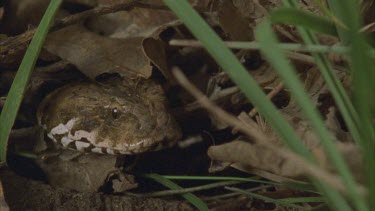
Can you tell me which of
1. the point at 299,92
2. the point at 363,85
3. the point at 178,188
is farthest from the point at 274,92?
the point at 363,85

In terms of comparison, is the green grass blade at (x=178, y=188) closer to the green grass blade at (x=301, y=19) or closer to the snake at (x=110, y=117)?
the snake at (x=110, y=117)

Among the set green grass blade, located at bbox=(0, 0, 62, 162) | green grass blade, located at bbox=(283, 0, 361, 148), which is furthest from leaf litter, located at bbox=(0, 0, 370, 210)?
green grass blade, located at bbox=(283, 0, 361, 148)

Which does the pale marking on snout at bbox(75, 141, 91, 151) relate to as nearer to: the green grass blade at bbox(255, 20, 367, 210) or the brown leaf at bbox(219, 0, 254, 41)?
the brown leaf at bbox(219, 0, 254, 41)

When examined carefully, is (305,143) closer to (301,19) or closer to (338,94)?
(338,94)

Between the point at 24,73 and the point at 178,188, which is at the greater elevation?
the point at 24,73

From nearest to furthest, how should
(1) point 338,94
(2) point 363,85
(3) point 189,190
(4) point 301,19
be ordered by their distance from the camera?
1. (2) point 363,85
2. (4) point 301,19
3. (1) point 338,94
4. (3) point 189,190

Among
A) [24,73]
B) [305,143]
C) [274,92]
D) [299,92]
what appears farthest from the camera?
[274,92]

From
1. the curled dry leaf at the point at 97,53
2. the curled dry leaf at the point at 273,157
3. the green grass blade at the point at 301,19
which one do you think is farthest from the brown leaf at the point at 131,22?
the green grass blade at the point at 301,19

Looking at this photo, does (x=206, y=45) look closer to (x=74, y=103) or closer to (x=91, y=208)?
(x=91, y=208)

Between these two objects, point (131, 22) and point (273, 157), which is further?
point (131, 22)
